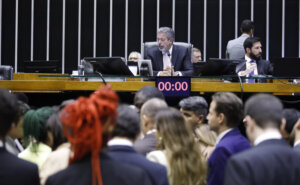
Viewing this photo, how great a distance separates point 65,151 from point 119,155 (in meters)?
0.54

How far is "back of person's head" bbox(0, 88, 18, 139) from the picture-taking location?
2.48 metres

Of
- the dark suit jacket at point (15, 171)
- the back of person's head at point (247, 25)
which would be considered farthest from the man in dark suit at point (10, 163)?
the back of person's head at point (247, 25)

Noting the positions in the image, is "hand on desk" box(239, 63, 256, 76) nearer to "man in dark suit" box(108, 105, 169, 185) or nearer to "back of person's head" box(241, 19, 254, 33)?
"back of person's head" box(241, 19, 254, 33)

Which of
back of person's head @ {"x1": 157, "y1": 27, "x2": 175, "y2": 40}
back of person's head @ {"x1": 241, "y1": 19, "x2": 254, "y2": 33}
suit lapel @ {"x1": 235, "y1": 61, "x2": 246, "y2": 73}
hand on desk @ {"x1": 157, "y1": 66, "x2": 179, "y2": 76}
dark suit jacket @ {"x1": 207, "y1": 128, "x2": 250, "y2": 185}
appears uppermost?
back of person's head @ {"x1": 241, "y1": 19, "x2": 254, "y2": 33}

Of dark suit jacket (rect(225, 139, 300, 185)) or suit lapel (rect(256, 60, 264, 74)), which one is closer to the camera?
dark suit jacket (rect(225, 139, 300, 185))

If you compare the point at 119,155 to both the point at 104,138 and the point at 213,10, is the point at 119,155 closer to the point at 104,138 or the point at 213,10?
the point at 104,138

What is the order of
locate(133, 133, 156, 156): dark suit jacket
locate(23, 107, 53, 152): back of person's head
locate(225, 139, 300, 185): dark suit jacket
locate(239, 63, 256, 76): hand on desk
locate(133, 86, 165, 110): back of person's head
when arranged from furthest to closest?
locate(239, 63, 256, 76): hand on desk → locate(133, 86, 165, 110): back of person's head → locate(133, 133, 156, 156): dark suit jacket → locate(23, 107, 53, 152): back of person's head → locate(225, 139, 300, 185): dark suit jacket

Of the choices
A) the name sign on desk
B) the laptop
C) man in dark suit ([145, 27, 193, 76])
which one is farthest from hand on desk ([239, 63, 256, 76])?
the name sign on desk

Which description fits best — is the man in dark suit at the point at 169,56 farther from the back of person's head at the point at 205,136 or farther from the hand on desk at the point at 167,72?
the back of person's head at the point at 205,136

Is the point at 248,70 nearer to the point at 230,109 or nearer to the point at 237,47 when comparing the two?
the point at 237,47

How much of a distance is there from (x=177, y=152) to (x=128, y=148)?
61 centimetres

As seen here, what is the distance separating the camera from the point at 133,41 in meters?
10.8

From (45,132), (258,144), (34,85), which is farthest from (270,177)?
(34,85)

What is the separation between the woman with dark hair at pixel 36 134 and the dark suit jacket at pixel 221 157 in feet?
Answer: 3.16
